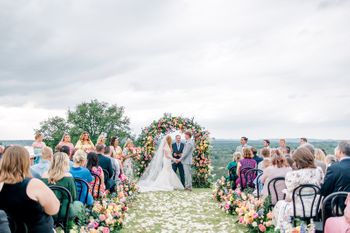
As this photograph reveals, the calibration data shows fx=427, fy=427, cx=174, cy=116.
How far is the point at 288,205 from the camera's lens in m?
5.87

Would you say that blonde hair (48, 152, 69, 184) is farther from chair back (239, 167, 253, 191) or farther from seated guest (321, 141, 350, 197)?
chair back (239, 167, 253, 191)

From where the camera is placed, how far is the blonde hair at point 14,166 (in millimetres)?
3850

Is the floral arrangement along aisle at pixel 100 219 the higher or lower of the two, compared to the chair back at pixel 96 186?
lower

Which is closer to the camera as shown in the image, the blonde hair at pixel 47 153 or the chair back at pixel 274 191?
the blonde hair at pixel 47 153

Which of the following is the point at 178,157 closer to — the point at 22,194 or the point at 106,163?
the point at 106,163

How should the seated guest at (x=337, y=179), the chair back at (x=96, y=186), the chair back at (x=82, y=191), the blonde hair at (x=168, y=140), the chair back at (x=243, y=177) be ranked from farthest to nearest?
the blonde hair at (x=168, y=140)
the chair back at (x=243, y=177)
the chair back at (x=96, y=186)
the chair back at (x=82, y=191)
the seated guest at (x=337, y=179)

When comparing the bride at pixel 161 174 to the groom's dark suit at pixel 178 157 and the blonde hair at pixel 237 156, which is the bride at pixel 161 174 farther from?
the blonde hair at pixel 237 156

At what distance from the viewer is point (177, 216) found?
937 cm

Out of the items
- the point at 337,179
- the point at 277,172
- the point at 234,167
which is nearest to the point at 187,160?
the point at 234,167

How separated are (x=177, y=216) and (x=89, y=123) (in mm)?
41056

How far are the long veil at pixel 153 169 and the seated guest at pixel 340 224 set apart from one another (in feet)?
39.5

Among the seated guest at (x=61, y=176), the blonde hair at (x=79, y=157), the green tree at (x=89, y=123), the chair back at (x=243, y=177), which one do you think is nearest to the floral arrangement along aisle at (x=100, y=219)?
the seated guest at (x=61, y=176)

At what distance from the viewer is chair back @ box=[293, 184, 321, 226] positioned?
223 inches

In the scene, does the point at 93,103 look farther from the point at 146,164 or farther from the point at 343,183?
the point at 343,183
